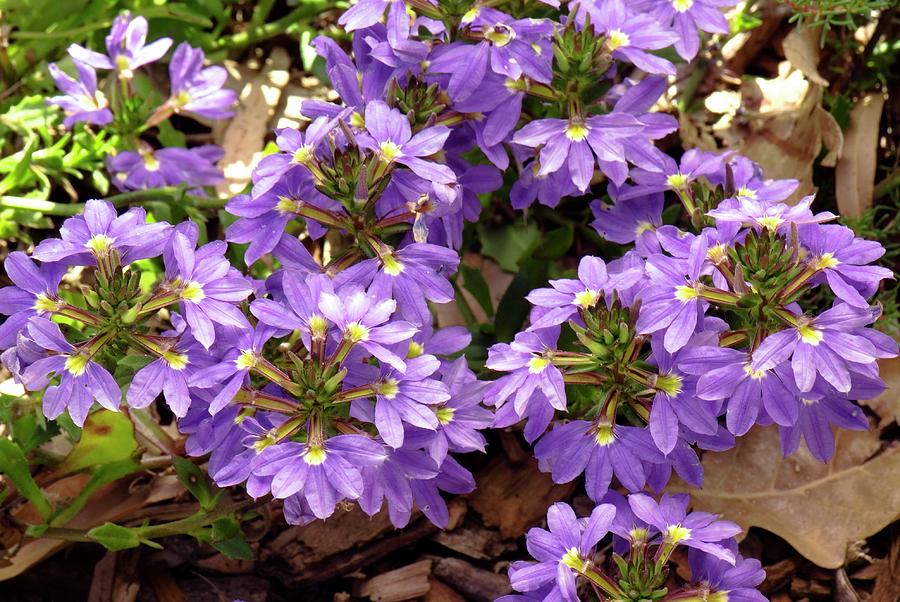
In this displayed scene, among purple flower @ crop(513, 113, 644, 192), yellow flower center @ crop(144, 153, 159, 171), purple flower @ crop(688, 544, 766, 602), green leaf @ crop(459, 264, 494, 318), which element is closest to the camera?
purple flower @ crop(688, 544, 766, 602)

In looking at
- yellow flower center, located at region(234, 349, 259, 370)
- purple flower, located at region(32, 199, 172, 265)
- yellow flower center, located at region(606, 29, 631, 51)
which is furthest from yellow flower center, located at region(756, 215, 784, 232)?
purple flower, located at region(32, 199, 172, 265)

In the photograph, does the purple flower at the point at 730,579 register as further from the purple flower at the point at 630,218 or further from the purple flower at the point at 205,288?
the purple flower at the point at 205,288

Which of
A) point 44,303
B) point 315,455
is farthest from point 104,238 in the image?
point 315,455

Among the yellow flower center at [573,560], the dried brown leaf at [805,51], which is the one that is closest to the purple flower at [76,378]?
the yellow flower center at [573,560]

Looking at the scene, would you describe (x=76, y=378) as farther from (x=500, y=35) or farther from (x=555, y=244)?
(x=555, y=244)

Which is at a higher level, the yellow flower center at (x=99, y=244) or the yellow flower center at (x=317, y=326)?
the yellow flower center at (x=99, y=244)

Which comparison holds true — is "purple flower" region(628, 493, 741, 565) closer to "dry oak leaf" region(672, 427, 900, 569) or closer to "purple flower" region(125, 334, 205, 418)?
"dry oak leaf" region(672, 427, 900, 569)
